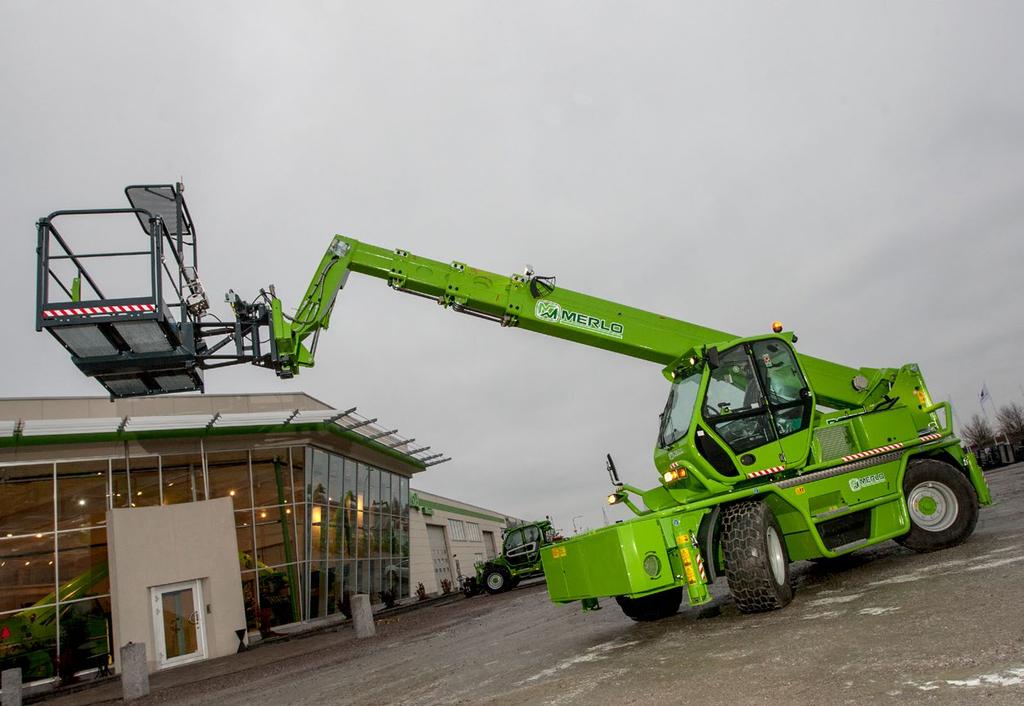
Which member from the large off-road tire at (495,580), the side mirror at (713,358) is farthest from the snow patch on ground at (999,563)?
the large off-road tire at (495,580)

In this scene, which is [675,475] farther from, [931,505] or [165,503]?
[165,503]

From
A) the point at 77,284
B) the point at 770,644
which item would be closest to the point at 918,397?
the point at 770,644

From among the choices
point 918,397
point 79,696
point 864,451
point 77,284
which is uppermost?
point 77,284

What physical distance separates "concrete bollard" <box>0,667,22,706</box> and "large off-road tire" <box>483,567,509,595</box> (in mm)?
16213

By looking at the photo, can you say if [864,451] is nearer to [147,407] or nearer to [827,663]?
[827,663]

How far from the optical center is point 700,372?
27.3 ft

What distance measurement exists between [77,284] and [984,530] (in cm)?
1158

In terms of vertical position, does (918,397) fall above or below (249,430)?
below

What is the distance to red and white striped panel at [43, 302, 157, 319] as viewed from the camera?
6664 mm

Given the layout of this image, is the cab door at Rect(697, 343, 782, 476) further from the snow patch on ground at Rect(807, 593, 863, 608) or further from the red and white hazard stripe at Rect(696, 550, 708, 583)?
the snow patch on ground at Rect(807, 593, 863, 608)

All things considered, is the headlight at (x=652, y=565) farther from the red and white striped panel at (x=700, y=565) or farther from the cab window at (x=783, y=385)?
the cab window at (x=783, y=385)

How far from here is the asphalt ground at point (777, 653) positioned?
400 centimetres

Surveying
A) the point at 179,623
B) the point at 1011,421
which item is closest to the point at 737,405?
the point at 179,623

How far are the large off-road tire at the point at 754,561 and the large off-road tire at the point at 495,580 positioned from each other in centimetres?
2114
